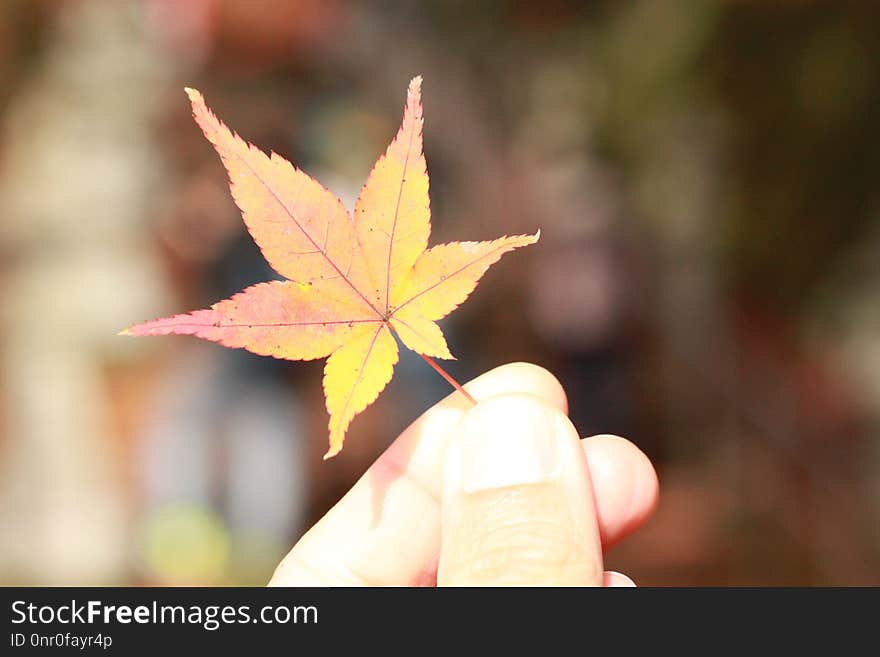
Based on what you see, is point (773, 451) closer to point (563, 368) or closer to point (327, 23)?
point (563, 368)

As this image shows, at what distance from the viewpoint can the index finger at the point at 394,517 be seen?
65 cm

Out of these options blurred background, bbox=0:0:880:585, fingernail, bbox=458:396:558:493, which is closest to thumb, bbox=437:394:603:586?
fingernail, bbox=458:396:558:493

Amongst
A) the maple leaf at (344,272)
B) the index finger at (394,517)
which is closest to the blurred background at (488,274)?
the index finger at (394,517)

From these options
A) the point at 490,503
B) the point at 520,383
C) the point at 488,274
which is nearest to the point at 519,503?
the point at 490,503

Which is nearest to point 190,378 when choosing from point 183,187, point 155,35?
point 183,187

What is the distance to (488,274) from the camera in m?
2.75

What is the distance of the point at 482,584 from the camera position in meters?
0.50

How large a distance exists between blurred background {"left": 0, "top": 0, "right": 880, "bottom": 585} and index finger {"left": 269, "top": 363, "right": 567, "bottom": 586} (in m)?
0.82

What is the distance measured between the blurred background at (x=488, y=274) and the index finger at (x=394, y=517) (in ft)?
2.69

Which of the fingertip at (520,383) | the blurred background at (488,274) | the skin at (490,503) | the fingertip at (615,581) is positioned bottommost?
the fingertip at (615,581)

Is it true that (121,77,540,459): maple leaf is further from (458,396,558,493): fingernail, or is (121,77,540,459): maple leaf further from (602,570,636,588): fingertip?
(602,570,636,588): fingertip

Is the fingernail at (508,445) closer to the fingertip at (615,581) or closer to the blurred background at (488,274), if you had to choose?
the fingertip at (615,581)

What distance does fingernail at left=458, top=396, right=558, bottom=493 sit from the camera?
0.52 metres

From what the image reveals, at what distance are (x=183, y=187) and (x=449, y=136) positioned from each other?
1.40 metres
